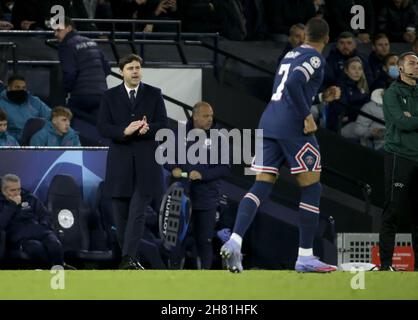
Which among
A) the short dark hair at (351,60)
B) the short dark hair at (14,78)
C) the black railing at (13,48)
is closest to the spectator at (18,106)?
the short dark hair at (14,78)

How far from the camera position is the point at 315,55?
1390 cm

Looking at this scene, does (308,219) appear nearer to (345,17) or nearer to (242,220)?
(242,220)

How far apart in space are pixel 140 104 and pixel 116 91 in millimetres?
243

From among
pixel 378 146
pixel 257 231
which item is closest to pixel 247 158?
pixel 257 231

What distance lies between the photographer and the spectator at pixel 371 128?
66.9 ft

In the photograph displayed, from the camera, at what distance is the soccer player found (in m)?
13.9

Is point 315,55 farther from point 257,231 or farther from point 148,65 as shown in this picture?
point 148,65

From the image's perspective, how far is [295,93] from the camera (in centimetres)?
1383

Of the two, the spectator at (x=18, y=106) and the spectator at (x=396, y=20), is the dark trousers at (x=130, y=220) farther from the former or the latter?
the spectator at (x=396, y=20)

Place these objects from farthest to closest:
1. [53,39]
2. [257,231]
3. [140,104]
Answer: [53,39] < [257,231] < [140,104]

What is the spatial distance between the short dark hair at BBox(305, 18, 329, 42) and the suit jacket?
1.65 meters

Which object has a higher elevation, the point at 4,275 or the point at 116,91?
the point at 116,91

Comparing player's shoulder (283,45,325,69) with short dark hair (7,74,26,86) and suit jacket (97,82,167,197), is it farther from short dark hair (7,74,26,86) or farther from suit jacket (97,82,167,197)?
short dark hair (7,74,26,86)

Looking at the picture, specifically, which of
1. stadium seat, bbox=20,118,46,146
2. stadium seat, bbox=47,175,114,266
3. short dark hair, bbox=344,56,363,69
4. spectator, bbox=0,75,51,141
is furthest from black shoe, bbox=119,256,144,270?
short dark hair, bbox=344,56,363,69
